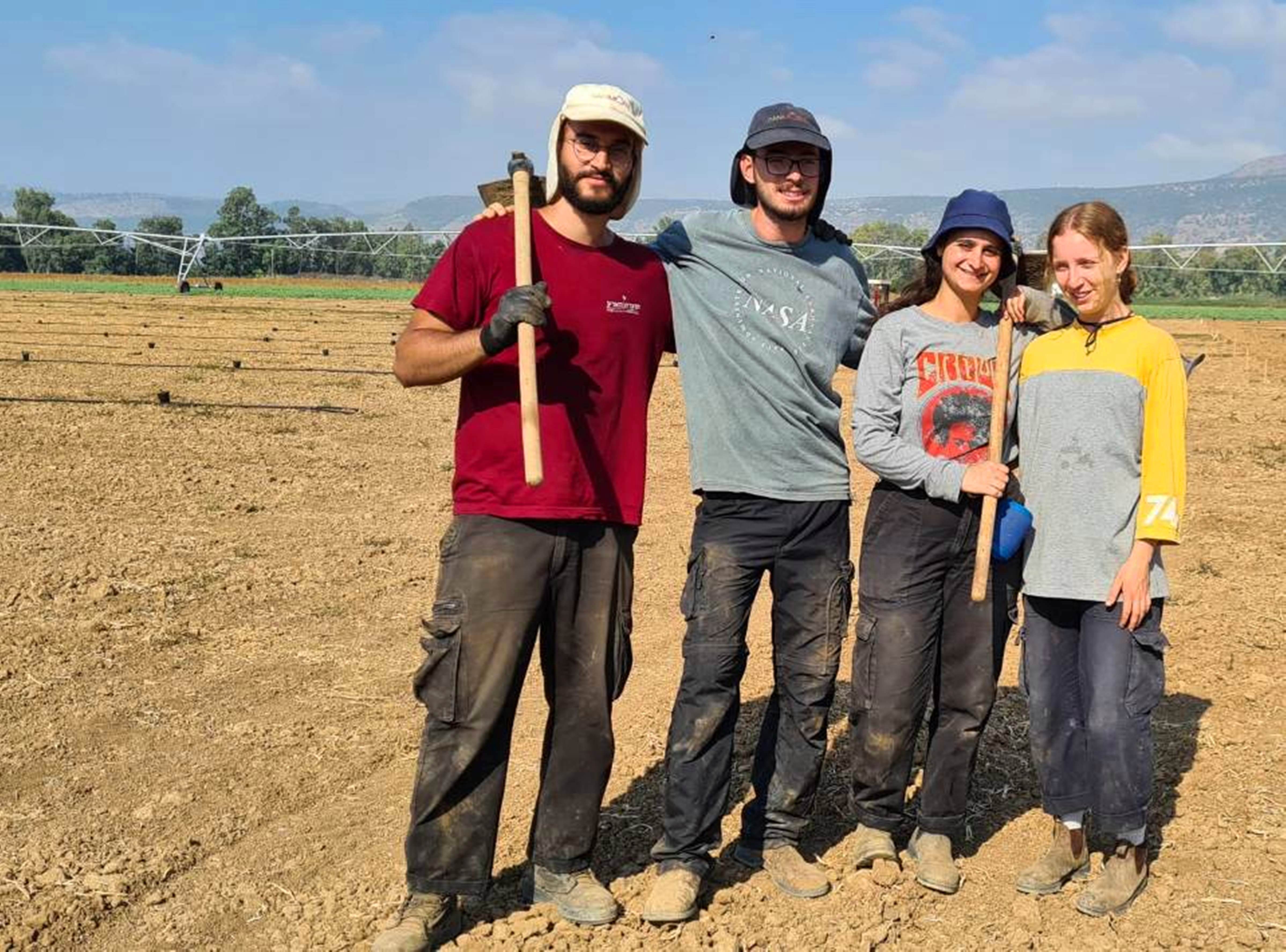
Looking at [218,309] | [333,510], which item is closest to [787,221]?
[333,510]

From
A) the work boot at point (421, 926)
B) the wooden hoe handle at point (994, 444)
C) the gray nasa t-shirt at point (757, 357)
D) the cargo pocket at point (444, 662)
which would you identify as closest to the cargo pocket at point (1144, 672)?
the wooden hoe handle at point (994, 444)

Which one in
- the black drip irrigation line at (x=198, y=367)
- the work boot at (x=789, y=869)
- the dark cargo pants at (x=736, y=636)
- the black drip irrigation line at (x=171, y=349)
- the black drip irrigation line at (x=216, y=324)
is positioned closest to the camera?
the dark cargo pants at (x=736, y=636)

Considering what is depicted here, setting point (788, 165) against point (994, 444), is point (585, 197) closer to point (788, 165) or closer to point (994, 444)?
point (788, 165)

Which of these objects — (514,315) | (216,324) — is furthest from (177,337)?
(514,315)

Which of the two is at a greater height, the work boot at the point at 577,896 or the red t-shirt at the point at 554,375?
the red t-shirt at the point at 554,375

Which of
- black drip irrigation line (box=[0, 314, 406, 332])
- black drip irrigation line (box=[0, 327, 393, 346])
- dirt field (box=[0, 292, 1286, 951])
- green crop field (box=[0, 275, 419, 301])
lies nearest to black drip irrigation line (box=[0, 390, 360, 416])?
dirt field (box=[0, 292, 1286, 951])

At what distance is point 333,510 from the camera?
8852mm

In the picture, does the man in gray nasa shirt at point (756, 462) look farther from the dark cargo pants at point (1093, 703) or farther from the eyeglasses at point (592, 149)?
the dark cargo pants at point (1093, 703)

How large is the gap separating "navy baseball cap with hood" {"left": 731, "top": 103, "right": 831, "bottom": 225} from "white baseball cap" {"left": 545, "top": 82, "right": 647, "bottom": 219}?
334 mm

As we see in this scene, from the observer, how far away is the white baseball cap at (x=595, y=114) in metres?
3.15

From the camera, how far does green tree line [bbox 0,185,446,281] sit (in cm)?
7019

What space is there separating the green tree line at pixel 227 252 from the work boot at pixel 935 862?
56.0 meters

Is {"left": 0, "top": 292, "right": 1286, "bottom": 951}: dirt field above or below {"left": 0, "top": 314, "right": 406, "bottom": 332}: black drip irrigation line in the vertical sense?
below

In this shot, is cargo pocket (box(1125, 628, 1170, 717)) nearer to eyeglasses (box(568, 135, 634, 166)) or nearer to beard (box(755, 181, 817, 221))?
beard (box(755, 181, 817, 221))
